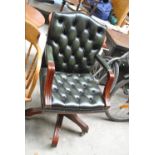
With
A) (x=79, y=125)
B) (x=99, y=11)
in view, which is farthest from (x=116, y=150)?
(x=99, y=11)

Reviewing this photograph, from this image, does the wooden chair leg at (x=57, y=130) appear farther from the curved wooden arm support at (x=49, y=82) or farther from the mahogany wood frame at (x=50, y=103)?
the curved wooden arm support at (x=49, y=82)

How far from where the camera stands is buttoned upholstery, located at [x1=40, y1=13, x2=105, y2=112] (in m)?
1.84

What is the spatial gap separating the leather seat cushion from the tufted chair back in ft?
0.29

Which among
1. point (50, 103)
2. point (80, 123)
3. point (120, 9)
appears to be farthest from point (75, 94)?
point (120, 9)

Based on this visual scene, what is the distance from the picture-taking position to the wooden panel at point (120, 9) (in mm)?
3971

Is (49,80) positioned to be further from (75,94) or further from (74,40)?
(74,40)

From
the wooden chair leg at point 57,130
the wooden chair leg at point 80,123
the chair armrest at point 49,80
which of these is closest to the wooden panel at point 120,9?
the wooden chair leg at point 80,123

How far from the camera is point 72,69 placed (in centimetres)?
212

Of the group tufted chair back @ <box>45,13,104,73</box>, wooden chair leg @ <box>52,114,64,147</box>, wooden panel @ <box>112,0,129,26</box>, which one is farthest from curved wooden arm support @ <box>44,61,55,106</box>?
wooden panel @ <box>112,0,129,26</box>

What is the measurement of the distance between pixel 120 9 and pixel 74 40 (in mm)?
2400

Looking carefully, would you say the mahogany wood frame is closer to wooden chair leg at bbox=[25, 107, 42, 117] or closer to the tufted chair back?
wooden chair leg at bbox=[25, 107, 42, 117]
